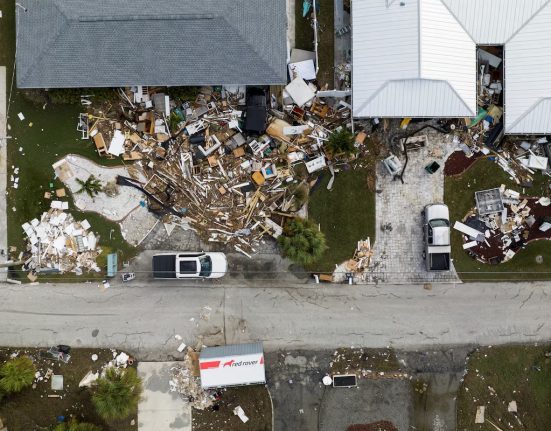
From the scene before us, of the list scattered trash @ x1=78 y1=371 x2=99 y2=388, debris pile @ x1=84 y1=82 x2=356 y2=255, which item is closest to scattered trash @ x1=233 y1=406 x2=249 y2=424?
scattered trash @ x1=78 y1=371 x2=99 y2=388

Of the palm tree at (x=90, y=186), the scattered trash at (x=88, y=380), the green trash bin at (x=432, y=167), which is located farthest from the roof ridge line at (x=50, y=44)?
the green trash bin at (x=432, y=167)

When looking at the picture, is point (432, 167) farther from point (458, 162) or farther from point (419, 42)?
point (419, 42)

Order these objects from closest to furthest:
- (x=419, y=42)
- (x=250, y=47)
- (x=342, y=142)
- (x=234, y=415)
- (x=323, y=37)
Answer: (x=419, y=42)
(x=250, y=47)
(x=342, y=142)
(x=323, y=37)
(x=234, y=415)

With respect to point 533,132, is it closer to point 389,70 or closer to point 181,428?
point 389,70

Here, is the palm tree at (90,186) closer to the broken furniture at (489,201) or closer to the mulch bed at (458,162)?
the mulch bed at (458,162)

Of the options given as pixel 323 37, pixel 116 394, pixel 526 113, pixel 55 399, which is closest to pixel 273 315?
pixel 116 394

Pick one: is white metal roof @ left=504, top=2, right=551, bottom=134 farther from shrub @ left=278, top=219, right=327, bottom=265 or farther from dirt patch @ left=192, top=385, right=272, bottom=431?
dirt patch @ left=192, top=385, right=272, bottom=431

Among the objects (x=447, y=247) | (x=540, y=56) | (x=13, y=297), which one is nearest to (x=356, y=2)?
(x=540, y=56)
